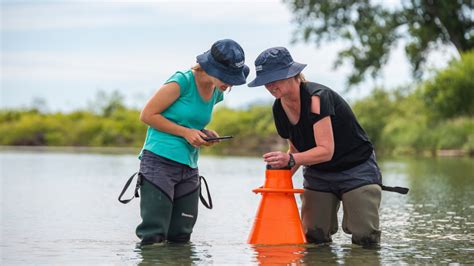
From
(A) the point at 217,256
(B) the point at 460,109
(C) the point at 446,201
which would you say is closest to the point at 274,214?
(A) the point at 217,256

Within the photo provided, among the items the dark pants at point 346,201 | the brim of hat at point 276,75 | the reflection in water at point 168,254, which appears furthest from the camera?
the dark pants at point 346,201

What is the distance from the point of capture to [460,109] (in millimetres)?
31828

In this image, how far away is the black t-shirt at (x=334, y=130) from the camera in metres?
6.41

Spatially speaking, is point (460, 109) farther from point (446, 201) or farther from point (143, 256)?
point (143, 256)

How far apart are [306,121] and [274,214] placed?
711mm

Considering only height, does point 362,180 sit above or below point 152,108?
below

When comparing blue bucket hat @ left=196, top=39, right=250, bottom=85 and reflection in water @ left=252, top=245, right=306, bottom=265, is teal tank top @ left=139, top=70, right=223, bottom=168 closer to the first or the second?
blue bucket hat @ left=196, top=39, right=250, bottom=85

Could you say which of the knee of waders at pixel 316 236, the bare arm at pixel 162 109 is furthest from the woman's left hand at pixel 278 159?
the knee of waders at pixel 316 236

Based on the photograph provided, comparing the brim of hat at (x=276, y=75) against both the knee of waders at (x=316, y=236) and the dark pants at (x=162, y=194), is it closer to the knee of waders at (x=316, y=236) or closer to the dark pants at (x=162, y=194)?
the dark pants at (x=162, y=194)

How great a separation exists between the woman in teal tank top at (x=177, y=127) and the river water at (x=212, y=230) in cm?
28

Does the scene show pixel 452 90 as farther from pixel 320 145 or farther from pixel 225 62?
pixel 225 62

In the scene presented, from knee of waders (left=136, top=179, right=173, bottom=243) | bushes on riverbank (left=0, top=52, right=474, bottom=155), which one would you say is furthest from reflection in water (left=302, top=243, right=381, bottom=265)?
bushes on riverbank (left=0, top=52, right=474, bottom=155)

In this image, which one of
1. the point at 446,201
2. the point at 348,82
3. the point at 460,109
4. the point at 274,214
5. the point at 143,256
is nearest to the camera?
the point at 143,256

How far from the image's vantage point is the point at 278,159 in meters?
6.37
